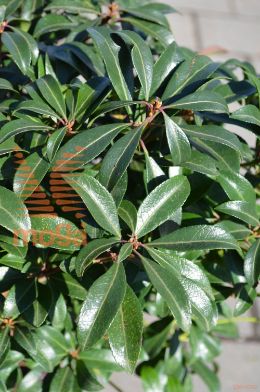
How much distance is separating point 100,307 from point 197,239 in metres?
0.19

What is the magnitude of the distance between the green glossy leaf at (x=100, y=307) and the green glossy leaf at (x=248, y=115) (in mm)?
345

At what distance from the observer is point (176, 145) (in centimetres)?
96

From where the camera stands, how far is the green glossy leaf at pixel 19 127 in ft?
3.06

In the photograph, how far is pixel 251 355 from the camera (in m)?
2.12

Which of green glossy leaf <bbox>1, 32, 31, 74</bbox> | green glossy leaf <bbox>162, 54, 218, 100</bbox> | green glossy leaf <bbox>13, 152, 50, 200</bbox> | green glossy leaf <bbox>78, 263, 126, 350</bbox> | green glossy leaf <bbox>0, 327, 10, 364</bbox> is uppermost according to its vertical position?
green glossy leaf <bbox>1, 32, 31, 74</bbox>

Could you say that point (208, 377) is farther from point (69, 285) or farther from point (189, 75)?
point (189, 75)

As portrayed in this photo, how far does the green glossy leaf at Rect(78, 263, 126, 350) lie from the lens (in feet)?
2.84

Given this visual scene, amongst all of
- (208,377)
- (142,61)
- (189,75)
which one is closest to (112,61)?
(142,61)

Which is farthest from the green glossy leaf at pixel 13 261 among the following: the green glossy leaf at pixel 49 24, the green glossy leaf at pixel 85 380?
the green glossy leaf at pixel 49 24

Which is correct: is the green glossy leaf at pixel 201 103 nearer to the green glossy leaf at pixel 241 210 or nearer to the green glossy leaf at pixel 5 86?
the green glossy leaf at pixel 241 210

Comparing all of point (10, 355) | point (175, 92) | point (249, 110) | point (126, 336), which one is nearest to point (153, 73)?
point (175, 92)

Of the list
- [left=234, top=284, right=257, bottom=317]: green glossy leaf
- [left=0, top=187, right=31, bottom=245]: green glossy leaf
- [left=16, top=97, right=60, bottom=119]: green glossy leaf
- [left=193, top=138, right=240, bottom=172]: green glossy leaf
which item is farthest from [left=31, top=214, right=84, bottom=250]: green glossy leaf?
[left=234, top=284, right=257, bottom=317]: green glossy leaf

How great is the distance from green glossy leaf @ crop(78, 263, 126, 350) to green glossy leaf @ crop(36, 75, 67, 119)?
29 centimetres

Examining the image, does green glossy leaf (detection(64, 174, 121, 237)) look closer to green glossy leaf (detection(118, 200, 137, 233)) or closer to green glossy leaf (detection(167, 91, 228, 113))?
green glossy leaf (detection(118, 200, 137, 233))
